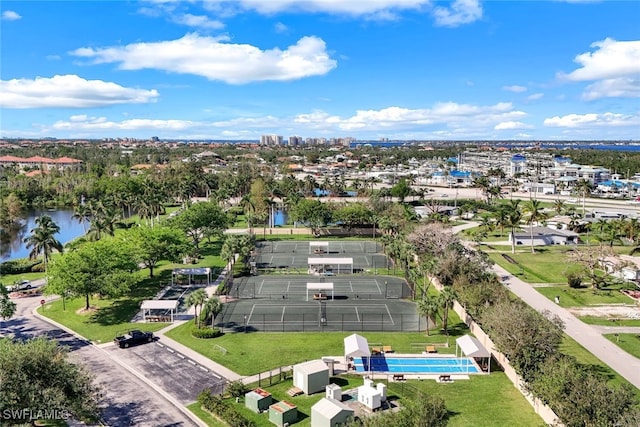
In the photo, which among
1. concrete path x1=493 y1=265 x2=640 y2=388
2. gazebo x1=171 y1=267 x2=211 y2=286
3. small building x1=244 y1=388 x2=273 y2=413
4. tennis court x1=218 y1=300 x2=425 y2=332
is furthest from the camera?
gazebo x1=171 y1=267 x2=211 y2=286

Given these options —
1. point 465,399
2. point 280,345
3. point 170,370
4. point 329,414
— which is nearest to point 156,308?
point 170,370

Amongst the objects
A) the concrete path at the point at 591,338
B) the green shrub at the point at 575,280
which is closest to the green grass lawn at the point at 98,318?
the concrete path at the point at 591,338

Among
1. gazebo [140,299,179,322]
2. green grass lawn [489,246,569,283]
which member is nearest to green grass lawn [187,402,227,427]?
gazebo [140,299,179,322]

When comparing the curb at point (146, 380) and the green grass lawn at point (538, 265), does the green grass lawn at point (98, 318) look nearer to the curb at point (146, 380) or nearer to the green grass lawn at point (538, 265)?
the curb at point (146, 380)

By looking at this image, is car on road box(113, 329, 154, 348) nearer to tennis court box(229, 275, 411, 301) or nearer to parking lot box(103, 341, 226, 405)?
parking lot box(103, 341, 226, 405)

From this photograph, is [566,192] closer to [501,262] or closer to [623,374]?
[501,262]

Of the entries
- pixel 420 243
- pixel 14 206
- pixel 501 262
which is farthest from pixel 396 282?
pixel 14 206
